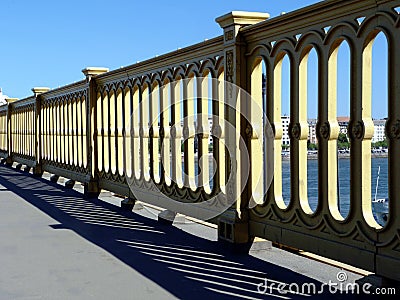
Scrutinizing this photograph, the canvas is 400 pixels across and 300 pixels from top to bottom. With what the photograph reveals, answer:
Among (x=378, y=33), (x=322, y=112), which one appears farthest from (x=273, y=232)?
(x=378, y=33)

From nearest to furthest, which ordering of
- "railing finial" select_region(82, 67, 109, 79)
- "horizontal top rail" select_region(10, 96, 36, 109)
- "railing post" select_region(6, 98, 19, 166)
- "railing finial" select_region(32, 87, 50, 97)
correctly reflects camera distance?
"railing finial" select_region(82, 67, 109, 79), "railing finial" select_region(32, 87, 50, 97), "horizontal top rail" select_region(10, 96, 36, 109), "railing post" select_region(6, 98, 19, 166)

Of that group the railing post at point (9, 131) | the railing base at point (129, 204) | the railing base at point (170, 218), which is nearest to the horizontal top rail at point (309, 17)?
the railing base at point (170, 218)

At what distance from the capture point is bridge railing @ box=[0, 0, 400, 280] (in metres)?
3.72

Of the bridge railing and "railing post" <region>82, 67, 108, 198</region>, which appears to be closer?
the bridge railing

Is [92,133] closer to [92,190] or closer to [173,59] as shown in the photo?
[92,190]

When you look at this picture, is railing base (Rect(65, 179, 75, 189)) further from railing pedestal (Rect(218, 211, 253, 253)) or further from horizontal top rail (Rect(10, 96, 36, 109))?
railing pedestal (Rect(218, 211, 253, 253))

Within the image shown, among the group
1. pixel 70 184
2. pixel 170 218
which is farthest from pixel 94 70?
pixel 170 218

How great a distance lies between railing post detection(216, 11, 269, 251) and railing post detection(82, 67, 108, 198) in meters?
4.17

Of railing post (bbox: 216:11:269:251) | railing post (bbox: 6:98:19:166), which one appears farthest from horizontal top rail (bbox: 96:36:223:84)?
railing post (bbox: 6:98:19:166)

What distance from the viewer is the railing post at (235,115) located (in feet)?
16.8

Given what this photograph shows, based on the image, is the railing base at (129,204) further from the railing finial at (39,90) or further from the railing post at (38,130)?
the railing finial at (39,90)

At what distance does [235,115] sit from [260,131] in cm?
30

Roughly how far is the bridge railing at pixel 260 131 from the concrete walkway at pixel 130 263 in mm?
245

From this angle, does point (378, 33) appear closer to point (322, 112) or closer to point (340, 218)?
point (322, 112)
